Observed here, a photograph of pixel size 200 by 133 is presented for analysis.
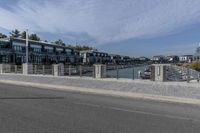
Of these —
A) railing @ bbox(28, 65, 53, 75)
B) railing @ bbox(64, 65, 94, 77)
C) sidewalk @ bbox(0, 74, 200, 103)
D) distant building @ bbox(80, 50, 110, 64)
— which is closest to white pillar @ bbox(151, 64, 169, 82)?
sidewalk @ bbox(0, 74, 200, 103)

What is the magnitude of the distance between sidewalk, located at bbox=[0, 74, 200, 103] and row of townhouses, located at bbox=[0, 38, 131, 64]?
63.4 meters

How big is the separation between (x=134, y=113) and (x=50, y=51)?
10564cm

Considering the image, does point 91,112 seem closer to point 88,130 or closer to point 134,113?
point 134,113

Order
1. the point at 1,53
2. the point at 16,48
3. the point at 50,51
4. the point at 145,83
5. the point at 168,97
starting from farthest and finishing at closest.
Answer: the point at 50,51, the point at 16,48, the point at 1,53, the point at 145,83, the point at 168,97

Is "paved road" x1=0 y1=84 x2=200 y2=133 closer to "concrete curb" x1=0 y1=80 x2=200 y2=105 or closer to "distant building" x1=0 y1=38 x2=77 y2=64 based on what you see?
"concrete curb" x1=0 y1=80 x2=200 y2=105

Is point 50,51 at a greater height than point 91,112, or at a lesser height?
greater

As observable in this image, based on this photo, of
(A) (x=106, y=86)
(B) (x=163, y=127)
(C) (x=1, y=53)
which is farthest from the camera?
(C) (x=1, y=53)

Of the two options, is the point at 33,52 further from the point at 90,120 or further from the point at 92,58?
the point at 90,120

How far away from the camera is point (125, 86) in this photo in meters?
20.1

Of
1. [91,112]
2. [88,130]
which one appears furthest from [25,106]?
[88,130]

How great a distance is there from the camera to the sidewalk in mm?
17109

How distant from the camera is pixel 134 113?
38.0 feet

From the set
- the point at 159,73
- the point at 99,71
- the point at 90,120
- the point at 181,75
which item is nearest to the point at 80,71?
the point at 99,71

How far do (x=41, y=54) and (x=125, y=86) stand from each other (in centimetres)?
9051
